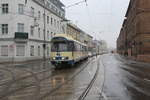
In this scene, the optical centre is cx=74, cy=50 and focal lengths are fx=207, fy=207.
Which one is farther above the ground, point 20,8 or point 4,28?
point 20,8

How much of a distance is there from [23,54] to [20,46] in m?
1.63

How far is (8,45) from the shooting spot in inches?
1534

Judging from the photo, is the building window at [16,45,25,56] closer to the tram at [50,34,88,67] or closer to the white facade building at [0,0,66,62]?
the white facade building at [0,0,66,62]

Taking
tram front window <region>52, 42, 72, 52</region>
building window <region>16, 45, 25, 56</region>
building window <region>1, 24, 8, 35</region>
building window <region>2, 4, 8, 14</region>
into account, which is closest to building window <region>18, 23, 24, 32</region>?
building window <region>1, 24, 8, 35</region>

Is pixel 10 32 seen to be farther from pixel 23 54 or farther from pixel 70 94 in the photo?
pixel 70 94

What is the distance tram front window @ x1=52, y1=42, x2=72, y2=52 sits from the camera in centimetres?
2258

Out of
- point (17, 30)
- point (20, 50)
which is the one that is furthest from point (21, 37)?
point (20, 50)

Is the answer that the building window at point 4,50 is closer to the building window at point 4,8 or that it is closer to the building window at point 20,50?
the building window at point 20,50

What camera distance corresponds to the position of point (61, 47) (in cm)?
2272

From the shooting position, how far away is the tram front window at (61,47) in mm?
22578

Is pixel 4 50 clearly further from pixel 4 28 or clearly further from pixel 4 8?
pixel 4 8

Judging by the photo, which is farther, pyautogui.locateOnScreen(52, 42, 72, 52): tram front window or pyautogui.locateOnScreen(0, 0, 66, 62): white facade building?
pyautogui.locateOnScreen(0, 0, 66, 62): white facade building

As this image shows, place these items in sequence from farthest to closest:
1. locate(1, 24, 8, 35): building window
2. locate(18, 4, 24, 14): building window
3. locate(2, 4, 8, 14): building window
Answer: locate(18, 4, 24, 14): building window, locate(2, 4, 8, 14): building window, locate(1, 24, 8, 35): building window

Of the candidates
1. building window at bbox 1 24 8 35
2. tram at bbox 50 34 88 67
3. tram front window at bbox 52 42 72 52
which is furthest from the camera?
building window at bbox 1 24 8 35
